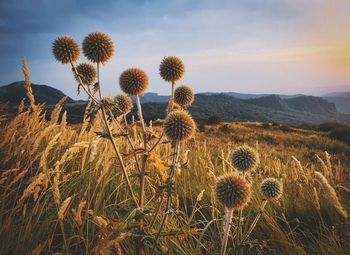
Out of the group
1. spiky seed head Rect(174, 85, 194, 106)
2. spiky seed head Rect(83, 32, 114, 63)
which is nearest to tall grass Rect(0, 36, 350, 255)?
spiky seed head Rect(83, 32, 114, 63)

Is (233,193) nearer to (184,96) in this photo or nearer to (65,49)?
(184,96)

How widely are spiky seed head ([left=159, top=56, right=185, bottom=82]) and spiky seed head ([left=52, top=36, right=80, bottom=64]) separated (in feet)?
3.39

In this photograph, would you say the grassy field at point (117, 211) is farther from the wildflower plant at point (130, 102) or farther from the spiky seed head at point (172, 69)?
the spiky seed head at point (172, 69)

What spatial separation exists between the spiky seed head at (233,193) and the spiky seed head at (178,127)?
53 cm

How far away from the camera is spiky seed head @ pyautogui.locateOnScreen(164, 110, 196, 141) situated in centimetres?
286

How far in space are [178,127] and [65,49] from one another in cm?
144

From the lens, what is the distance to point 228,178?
2846mm

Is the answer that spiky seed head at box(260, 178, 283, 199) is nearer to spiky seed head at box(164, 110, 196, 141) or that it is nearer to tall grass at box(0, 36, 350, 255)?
tall grass at box(0, 36, 350, 255)

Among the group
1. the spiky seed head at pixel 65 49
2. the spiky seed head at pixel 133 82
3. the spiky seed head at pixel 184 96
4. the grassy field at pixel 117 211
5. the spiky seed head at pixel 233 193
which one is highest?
the spiky seed head at pixel 65 49

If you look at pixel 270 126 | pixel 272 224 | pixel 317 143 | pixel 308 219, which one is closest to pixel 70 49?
pixel 272 224

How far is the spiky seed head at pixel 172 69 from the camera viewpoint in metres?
3.83

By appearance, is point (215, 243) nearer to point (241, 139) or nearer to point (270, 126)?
point (241, 139)

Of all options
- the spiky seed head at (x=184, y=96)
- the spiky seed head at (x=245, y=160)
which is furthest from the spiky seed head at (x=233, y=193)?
the spiky seed head at (x=184, y=96)

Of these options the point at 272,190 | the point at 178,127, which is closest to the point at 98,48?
the point at 178,127
